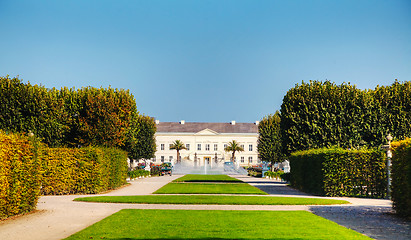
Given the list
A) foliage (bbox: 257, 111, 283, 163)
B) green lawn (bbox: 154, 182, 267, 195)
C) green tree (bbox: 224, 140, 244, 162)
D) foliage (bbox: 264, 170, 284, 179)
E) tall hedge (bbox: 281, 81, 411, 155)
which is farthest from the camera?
green tree (bbox: 224, 140, 244, 162)

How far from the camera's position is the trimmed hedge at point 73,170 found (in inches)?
832

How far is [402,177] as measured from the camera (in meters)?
13.5

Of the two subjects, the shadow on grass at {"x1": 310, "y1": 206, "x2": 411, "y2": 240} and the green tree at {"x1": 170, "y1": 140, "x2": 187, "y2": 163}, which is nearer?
the shadow on grass at {"x1": 310, "y1": 206, "x2": 411, "y2": 240}

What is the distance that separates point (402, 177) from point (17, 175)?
11595mm

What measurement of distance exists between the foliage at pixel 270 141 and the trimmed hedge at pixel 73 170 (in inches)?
1345

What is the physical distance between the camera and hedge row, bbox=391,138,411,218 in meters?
13.0

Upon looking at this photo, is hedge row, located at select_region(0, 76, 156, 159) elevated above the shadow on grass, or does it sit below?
above

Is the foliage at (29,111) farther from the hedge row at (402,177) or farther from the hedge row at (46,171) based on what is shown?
the hedge row at (402,177)

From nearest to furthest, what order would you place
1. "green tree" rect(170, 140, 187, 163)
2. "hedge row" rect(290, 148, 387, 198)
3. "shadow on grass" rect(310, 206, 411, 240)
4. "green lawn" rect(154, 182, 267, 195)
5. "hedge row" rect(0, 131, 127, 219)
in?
"shadow on grass" rect(310, 206, 411, 240), "hedge row" rect(0, 131, 127, 219), "hedge row" rect(290, 148, 387, 198), "green lawn" rect(154, 182, 267, 195), "green tree" rect(170, 140, 187, 163)

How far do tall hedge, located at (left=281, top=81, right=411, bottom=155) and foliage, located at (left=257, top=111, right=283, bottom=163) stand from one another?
24.3 meters

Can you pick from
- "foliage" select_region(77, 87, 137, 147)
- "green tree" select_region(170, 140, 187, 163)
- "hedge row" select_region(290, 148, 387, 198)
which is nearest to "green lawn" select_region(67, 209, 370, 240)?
"hedge row" select_region(290, 148, 387, 198)

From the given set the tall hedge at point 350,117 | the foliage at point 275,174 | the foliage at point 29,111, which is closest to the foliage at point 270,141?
the foliage at point 275,174

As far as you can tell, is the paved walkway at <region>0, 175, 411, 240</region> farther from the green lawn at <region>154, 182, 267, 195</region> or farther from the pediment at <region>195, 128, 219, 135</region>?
the pediment at <region>195, 128, 219, 135</region>

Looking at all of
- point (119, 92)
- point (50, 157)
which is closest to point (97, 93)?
point (119, 92)
